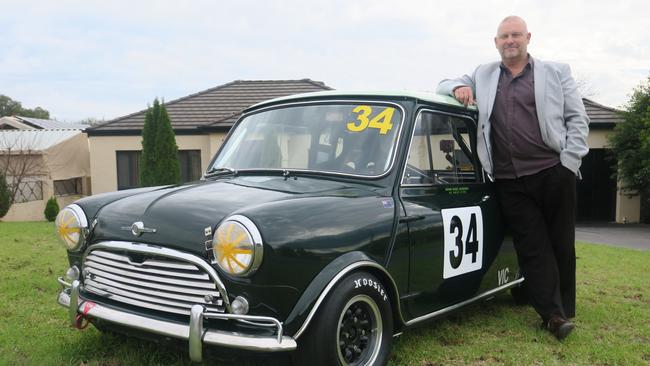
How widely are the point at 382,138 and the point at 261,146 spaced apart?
37.8 inches

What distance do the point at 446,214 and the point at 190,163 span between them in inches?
593

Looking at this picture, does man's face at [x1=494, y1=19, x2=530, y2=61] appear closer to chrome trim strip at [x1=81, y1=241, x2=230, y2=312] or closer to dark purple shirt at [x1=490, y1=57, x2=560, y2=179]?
dark purple shirt at [x1=490, y1=57, x2=560, y2=179]

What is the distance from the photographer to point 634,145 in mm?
15758

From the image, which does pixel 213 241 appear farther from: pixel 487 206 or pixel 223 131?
pixel 223 131

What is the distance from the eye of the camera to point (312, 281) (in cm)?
275

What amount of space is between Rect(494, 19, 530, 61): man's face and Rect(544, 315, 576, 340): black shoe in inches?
79.2

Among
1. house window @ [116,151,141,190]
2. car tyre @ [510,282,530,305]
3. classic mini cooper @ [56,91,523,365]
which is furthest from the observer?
house window @ [116,151,141,190]

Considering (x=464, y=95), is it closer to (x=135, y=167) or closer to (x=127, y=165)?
(x=135, y=167)

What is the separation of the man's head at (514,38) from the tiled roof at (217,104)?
12.7 meters

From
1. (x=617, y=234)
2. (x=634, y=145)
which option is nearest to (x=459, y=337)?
(x=617, y=234)

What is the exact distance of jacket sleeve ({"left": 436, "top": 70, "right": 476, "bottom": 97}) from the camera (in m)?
4.38

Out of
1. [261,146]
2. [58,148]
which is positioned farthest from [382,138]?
[58,148]

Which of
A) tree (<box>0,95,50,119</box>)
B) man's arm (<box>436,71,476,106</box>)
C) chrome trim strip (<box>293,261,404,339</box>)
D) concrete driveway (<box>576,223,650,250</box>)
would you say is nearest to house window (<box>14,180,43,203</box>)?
concrete driveway (<box>576,223,650,250</box>)

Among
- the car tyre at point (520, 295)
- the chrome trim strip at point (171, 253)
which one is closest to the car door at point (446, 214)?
the car tyre at point (520, 295)
